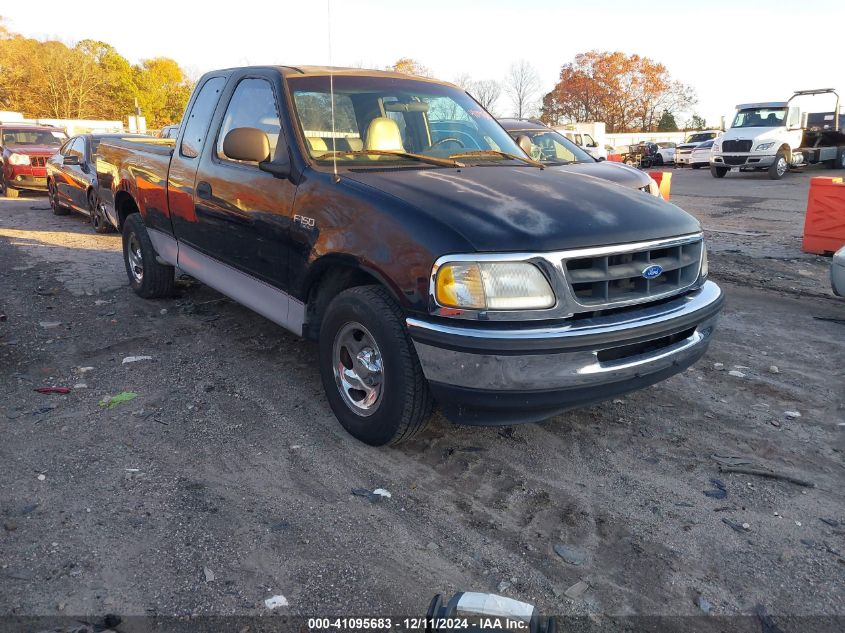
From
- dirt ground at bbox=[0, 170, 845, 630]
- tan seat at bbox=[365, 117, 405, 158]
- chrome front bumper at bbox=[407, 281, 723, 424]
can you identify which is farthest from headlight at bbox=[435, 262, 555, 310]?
tan seat at bbox=[365, 117, 405, 158]

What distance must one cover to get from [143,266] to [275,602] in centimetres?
470

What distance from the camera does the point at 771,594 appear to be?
2.56 m

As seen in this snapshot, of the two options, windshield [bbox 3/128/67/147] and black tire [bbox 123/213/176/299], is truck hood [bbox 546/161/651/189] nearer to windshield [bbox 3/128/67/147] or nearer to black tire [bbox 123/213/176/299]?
black tire [bbox 123/213/176/299]

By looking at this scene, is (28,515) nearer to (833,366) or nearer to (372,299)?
(372,299)

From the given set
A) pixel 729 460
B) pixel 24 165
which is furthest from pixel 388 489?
pixel 24 165

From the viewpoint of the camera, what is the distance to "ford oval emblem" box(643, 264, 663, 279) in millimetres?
3262

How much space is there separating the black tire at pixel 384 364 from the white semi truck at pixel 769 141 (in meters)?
24.2

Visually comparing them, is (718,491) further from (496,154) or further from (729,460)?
(496,154)

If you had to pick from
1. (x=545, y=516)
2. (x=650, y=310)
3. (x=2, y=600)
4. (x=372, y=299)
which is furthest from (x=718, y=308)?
(x=2, y=600)

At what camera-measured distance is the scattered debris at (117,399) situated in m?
4.25

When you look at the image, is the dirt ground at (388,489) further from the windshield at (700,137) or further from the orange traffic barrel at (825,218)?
the windshield at (700,137)

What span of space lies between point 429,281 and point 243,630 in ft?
5.10

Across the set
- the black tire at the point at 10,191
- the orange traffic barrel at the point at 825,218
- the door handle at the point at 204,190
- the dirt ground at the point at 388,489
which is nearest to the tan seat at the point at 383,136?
the door handle at the point at 204,190

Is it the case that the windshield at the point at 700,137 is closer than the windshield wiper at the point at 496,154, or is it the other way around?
the windshield wiper at the point at 496,154
